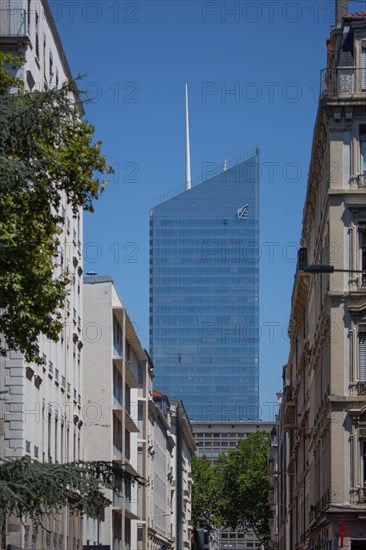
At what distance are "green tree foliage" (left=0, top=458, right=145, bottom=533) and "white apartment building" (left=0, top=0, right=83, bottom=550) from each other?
29.1 ft

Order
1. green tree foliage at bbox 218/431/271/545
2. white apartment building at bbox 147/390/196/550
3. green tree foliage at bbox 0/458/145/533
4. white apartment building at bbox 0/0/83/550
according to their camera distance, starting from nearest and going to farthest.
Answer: green tree foliage at bbox 0/458/145/533
white apartment building at bbox 0/0/83/550
white apartment building at bbox 147/390/196/550
green tree foliage at bbox 218/431/271/545

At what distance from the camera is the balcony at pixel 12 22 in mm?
45812

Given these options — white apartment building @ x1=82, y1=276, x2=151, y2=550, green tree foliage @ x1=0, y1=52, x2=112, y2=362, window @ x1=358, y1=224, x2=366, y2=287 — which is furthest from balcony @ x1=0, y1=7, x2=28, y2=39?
white apartment building @ x1=82, y1=276, x2=151, y2=550

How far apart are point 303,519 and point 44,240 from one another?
55.4 metres

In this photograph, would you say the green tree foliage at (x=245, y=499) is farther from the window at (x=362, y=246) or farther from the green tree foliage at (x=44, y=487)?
the green tree foliage at (x=44, y=487)

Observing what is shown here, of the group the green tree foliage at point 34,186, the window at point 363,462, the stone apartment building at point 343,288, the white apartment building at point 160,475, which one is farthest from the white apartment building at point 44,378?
the white apartment building at point 160,475

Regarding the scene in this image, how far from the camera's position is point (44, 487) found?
26859mm

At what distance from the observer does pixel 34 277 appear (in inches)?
1112

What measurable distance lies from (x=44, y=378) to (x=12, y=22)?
13103mm

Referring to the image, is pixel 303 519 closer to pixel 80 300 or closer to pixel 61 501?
pixel 80 300

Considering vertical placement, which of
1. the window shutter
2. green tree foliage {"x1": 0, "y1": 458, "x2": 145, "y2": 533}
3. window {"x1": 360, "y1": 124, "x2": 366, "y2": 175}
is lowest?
green tree foliage {"x1": 0, "y1": 458, "x2": 145, "y2": 533}

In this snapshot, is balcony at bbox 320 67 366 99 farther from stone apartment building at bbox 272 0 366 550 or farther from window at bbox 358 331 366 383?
window at bbox 358 331 366 383

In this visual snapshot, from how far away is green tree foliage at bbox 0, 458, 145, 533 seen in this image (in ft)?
86.9

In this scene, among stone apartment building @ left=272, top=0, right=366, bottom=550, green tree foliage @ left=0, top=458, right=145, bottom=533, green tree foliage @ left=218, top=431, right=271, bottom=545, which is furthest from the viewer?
green tree foliage @ left=218, top=431, right=271, bottom=545
